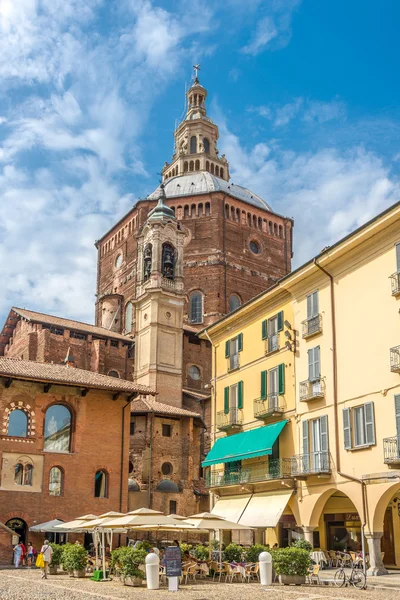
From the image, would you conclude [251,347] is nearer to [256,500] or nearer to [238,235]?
[256,500]

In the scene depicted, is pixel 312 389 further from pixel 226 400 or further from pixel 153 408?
pixel 153 408

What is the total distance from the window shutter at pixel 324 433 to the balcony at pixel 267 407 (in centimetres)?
270

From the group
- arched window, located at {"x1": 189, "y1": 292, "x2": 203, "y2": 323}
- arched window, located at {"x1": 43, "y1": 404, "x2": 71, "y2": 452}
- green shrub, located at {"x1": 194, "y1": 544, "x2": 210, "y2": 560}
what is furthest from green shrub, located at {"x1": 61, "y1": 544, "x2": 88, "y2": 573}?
arched window, located at {"x1": 189, "y1": 292, "x2": 203, "y2": 323}

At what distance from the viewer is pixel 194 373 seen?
55.5 m

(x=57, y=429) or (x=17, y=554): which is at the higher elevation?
(x=57, y=429)

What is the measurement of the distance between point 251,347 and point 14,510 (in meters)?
11.9

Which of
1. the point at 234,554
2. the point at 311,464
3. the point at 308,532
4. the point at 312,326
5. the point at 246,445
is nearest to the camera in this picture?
the point at 234,554

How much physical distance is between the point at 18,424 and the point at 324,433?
13910 millimetres

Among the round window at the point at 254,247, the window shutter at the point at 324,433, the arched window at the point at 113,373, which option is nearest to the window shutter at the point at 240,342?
the window shutter at the point at 324,433

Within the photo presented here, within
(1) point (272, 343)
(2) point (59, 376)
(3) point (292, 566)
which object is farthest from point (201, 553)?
(2) point (59, 376)

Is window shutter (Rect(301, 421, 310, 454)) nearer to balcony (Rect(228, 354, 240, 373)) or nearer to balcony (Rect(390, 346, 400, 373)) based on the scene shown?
balcony (Rect(390, 346, 400, 373))

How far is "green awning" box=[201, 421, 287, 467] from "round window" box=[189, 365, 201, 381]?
930 inches

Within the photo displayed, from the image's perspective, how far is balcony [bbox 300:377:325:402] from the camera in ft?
83.0

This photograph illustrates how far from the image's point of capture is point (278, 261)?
226 feet
